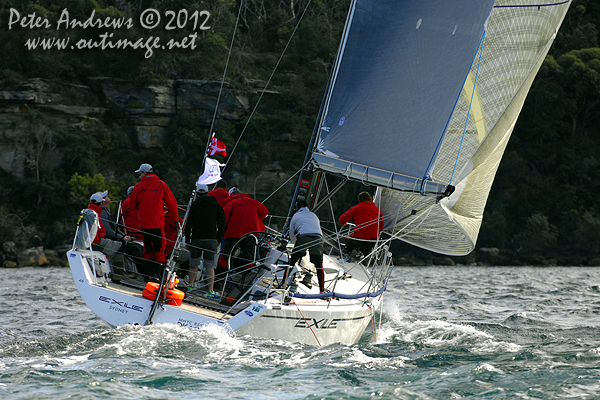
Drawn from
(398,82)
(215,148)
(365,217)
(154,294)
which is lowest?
(154,294)

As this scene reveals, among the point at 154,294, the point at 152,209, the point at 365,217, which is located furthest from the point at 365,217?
the point at 154,294

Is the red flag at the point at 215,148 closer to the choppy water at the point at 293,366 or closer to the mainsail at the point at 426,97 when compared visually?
the mainsail at the point at 426,97

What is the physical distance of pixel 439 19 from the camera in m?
7.59

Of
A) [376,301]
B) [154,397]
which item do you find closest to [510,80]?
[376,301]

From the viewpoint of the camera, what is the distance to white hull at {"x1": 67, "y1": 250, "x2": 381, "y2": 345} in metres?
5.93

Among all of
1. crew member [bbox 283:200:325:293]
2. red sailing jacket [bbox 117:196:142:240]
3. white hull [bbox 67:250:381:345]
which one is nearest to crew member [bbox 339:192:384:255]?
crew member [bbox 283:200:325:293]

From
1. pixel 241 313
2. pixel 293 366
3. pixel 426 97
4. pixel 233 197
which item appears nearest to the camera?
pixel 293 366

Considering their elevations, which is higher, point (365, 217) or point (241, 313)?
point (365, 217)

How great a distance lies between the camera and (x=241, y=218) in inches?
291

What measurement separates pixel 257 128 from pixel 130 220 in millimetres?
32731

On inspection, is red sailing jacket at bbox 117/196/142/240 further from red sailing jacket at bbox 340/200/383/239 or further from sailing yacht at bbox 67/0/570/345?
red sailing jacket at bbox 340/200/383/239

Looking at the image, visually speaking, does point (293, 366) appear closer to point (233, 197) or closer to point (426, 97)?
point (233, 197)

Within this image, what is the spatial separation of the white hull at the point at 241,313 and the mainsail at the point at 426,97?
186cm

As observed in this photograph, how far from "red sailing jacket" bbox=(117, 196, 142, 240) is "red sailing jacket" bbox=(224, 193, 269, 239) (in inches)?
39.9
